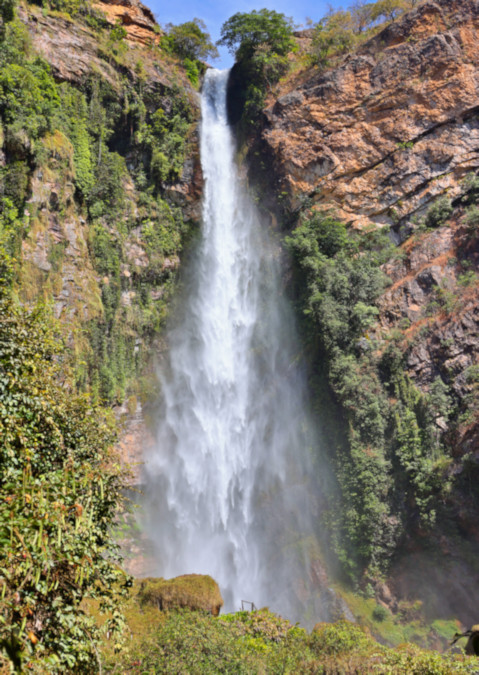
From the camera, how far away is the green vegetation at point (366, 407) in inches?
670

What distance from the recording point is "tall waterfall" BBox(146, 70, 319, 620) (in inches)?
758

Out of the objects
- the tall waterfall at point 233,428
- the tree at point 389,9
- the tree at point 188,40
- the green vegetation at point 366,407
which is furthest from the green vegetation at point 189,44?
the green vegetation at point 366,407

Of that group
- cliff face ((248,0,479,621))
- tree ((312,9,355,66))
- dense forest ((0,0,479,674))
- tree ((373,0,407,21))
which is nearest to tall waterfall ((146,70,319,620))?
dense forest ((0,0,479,674))

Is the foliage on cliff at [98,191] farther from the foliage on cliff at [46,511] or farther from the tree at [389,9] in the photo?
the tree at [389,9]

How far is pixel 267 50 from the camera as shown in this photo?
1135 inches

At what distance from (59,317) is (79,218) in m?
5.81

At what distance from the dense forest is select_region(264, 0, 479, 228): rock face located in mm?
213

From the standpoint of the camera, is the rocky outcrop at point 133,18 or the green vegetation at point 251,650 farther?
the rocky outcrop at point 133,18

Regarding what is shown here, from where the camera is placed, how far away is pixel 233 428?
22.4 m

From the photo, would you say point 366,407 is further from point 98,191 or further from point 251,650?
point 98,191

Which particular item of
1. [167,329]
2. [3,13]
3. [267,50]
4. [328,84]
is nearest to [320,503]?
[167,329]

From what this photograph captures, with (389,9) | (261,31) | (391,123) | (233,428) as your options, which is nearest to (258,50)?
(261,31)

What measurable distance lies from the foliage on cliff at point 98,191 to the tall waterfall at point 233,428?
2165 mm

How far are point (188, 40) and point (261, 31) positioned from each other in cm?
493
